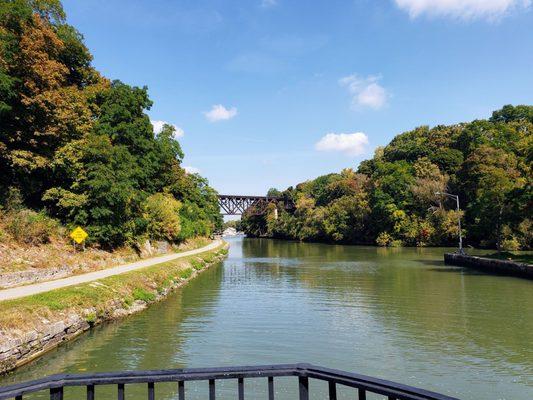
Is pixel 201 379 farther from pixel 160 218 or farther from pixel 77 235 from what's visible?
pixel 160 218

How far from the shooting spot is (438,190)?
74.6 m

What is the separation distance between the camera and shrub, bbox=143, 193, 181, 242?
4567 centimetres

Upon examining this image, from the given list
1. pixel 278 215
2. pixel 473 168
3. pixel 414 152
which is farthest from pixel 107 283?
pixel 278 215

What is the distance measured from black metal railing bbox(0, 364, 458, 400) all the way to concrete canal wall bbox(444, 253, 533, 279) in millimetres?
32425

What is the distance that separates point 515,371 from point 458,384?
95.5 inches

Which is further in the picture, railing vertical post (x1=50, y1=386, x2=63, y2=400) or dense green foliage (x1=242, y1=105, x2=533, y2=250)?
dense green foliage (x1=242, y1=105, x2=533, y2=250)

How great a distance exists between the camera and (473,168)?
65.8 m

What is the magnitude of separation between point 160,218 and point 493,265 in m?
33.9

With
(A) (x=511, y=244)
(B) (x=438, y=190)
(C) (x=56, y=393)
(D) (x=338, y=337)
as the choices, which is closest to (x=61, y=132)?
(D) (x=338, y=337)

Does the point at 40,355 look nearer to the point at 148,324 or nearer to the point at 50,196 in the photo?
the point at 148,324

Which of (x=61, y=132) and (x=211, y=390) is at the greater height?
(x=61, y=132)

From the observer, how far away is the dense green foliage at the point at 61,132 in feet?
93.9

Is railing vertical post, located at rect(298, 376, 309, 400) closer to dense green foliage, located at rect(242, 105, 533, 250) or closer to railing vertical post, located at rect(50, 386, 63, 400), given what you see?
railing vertical post, located at rect(50, 386, 63, 400)

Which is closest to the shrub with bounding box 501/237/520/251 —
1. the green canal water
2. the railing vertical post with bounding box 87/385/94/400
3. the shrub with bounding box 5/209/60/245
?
the green canal water
